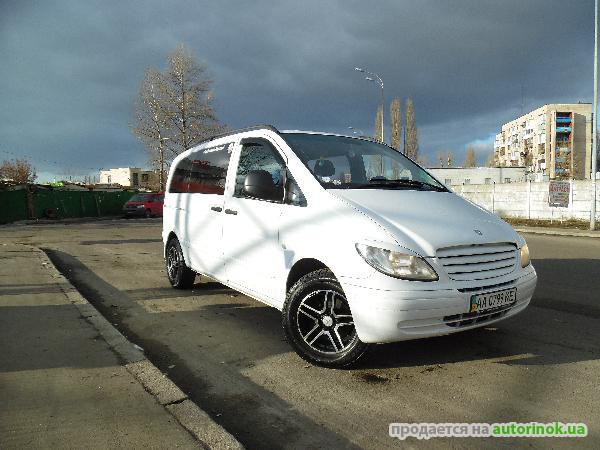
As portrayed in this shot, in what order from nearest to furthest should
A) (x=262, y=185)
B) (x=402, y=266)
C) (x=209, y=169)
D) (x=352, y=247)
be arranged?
(x=402, y=266) < (x=352, y=247) < (x=262, y=185) < (x=209, y=169)

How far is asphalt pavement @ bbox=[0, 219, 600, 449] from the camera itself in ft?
8.28

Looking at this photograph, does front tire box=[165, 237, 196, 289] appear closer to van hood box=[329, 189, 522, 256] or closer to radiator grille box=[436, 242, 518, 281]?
van hood box=[329, 189, 522, 256]

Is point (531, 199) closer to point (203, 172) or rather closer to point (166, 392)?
point (203, 172)

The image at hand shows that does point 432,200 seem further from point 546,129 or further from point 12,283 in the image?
point 546,129

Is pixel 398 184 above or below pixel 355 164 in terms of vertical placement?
below

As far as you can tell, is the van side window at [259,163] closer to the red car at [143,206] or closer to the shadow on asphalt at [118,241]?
the shadow on asphalt at [118,241]

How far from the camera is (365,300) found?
115 inches

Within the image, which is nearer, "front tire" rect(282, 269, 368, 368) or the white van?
the white van

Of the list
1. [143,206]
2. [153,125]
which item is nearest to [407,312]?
[143,206]

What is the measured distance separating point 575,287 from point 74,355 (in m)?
6.08

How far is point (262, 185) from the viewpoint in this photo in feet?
12.3

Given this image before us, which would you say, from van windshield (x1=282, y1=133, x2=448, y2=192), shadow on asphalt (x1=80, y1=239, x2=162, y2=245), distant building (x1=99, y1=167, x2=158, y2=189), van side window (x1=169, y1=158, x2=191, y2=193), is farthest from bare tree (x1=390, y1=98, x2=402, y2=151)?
distant building (x1=99, y1=167, x2=158, y2=189)

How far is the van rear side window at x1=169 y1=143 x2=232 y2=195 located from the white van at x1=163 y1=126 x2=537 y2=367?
12 cm

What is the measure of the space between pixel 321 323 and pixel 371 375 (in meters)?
0.51
